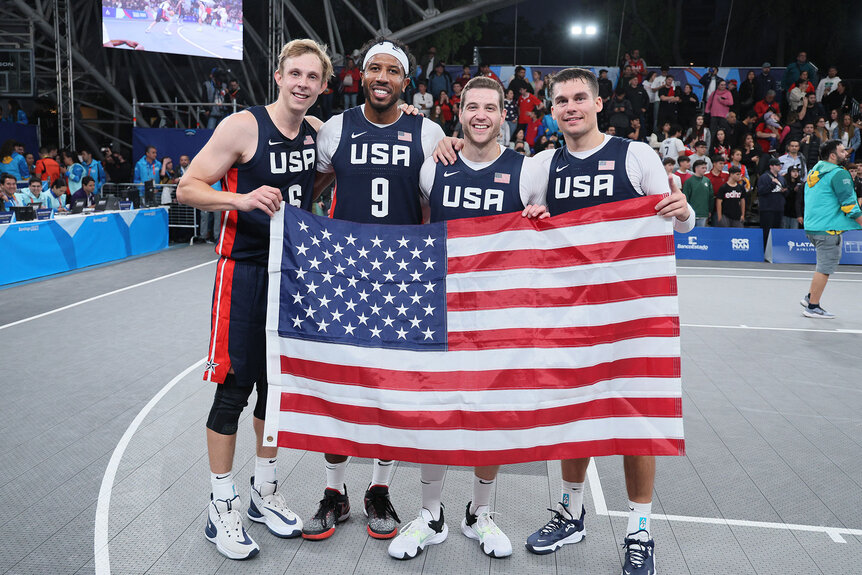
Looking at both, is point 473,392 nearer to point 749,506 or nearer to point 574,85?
point 574,85

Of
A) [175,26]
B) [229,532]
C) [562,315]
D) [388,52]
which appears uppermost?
[175,26]

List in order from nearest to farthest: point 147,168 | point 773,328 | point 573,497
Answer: point 573,497, point 773,328, point 147,168

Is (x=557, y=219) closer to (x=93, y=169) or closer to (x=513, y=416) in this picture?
(x=513, y=416)

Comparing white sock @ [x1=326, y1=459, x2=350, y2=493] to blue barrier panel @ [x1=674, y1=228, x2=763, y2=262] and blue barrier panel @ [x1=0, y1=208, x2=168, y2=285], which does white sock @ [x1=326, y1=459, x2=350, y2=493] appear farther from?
blue barrier panel @ [x1=674, y1=228, x2=763, y2=262]

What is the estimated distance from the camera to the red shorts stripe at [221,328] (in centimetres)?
313

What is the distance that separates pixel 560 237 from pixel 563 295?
0.89 feet

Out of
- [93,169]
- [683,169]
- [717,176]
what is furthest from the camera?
[93,169]

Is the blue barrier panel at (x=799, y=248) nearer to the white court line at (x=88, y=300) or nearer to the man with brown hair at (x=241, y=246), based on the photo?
the white court line at (x=88, y=300)

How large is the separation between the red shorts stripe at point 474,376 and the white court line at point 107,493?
117 cm

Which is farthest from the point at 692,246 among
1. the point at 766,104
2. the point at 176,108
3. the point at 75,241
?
the point at 176,108

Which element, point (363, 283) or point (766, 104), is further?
point (766, 104)

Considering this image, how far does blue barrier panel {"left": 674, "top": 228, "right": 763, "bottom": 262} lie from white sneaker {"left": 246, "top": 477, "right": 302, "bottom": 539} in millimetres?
12287

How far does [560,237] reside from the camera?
311 cm

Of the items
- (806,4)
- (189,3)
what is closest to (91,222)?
(189,3)
